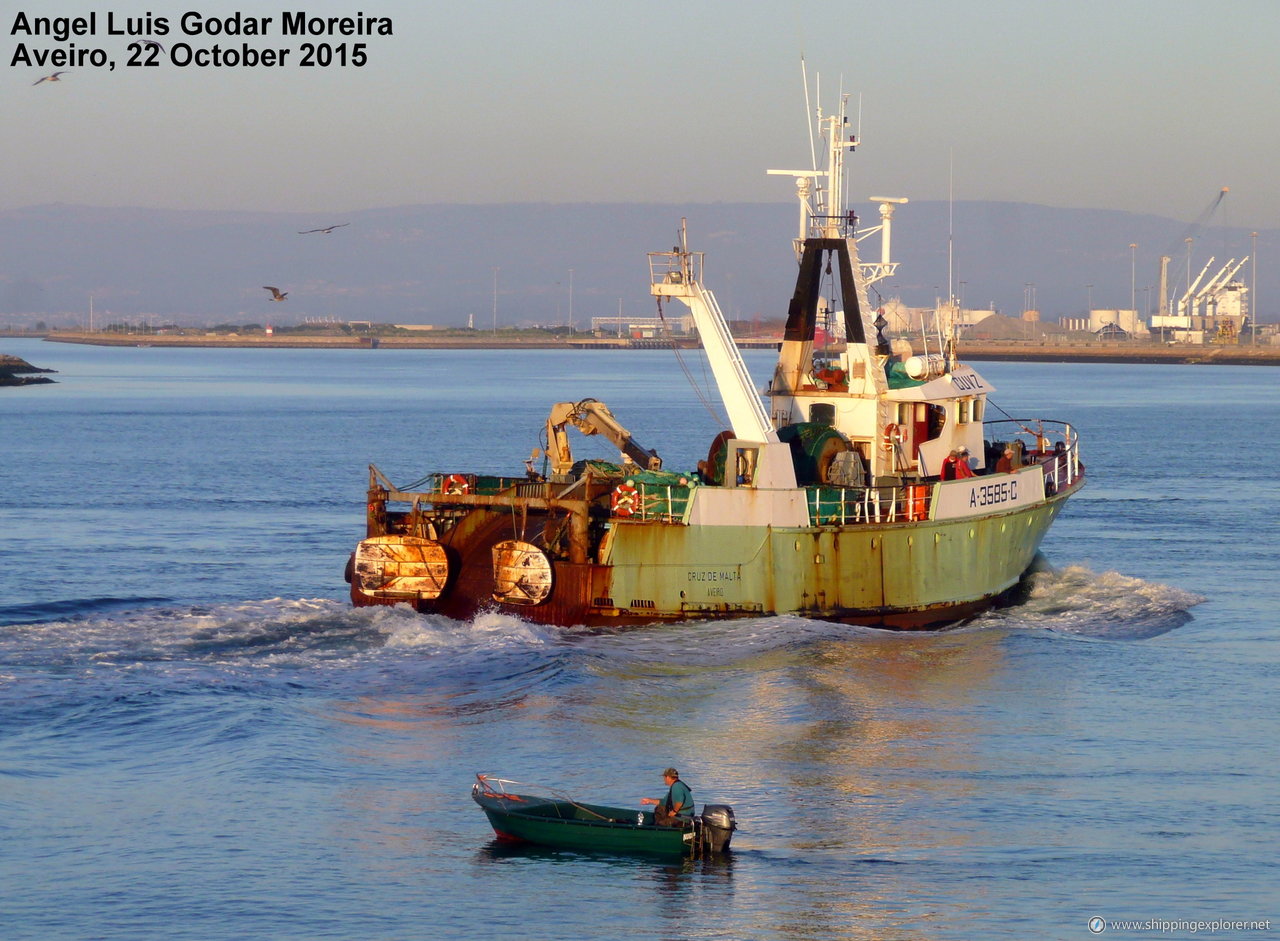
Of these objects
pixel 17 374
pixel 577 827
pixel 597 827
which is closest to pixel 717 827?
pixel 597 827

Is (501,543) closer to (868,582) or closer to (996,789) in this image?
(868,582)

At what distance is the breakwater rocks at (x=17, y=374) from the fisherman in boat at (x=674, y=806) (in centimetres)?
15476

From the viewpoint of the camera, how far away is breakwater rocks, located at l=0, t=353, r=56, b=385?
164 metres

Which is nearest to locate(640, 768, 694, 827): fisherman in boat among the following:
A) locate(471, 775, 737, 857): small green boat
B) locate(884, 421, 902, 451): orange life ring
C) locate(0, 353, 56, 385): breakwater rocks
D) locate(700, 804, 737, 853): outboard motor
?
locate(471, 775, 737, 857): small green boat

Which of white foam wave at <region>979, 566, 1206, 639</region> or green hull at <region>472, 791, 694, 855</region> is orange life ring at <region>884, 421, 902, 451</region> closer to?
white foam wave at <region>979, 566, 1206, 639</region>

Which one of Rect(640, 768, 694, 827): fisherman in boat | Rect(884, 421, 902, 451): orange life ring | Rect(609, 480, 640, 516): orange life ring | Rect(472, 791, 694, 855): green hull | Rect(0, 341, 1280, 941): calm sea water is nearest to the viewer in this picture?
Rect(0, 341, 1280, 941): calm sea water

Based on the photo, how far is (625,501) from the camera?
31.4 metres

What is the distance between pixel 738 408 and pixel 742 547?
287cm

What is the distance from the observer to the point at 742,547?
103ft

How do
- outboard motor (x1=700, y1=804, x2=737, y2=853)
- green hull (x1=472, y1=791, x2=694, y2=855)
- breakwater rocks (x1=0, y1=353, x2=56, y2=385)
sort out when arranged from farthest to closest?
breakwater rocks (x1=0, y1=353, x2=56, y2=385), green hull (x1=472, y1=791, x2=694, y2=855), outboard motor (x1=700, y1=804, x2=737, y2=853)

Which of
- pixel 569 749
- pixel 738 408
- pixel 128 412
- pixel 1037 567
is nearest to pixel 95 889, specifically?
pixel 569 749

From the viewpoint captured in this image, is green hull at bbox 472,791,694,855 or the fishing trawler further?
the fishing trawler

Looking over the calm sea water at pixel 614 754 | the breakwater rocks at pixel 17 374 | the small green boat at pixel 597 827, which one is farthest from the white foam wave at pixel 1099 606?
the breakwater rocks at pixel 17 374

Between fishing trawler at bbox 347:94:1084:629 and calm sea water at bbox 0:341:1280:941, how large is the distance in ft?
2.36
